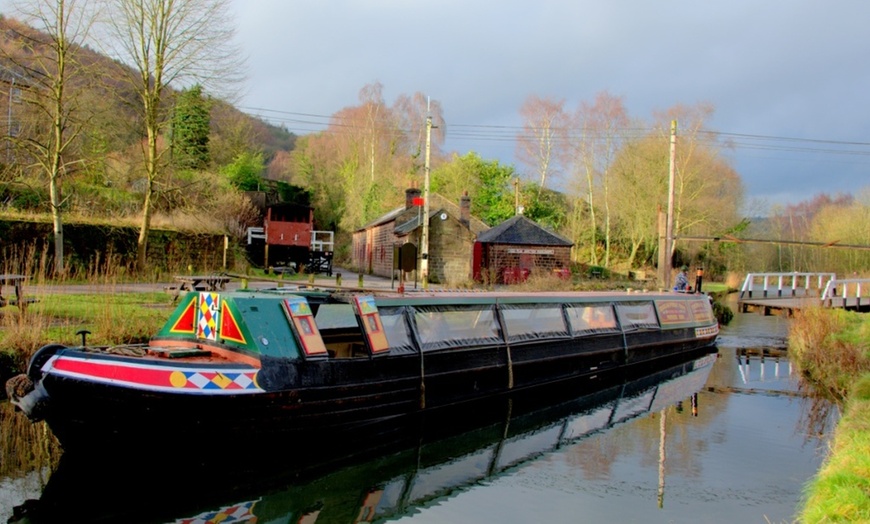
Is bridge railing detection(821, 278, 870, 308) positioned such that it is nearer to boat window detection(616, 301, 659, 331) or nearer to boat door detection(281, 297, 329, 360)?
boat window detection(616, 301, 659, 331)

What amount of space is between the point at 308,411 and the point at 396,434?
1.70 meters

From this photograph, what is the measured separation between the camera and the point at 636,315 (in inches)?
644

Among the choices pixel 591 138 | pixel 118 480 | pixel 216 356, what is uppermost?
pixel 591 138

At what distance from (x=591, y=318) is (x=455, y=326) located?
14.0 feet

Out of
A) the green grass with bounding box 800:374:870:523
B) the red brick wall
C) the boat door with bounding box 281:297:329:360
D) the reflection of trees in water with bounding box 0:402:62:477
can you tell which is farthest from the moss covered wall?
the green grass with bounding box 800:374:870:523

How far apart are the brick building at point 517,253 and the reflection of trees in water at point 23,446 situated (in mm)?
24742

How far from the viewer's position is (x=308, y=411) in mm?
8641

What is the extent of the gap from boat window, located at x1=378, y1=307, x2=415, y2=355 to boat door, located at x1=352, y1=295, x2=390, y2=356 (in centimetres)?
26

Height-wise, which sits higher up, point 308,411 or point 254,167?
point 254,167

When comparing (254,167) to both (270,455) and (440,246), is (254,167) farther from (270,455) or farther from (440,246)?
(270,455)

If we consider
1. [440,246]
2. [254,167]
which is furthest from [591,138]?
[254,167]

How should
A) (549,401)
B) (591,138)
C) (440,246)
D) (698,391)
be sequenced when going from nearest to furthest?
A: (549,401), (698,391), (440,246), (591,138)

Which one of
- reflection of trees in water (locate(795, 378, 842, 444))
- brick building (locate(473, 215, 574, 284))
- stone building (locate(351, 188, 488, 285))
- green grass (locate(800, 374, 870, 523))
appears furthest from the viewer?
brick building (locate(473, 215, 574, 284))

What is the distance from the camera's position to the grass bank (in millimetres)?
5816
